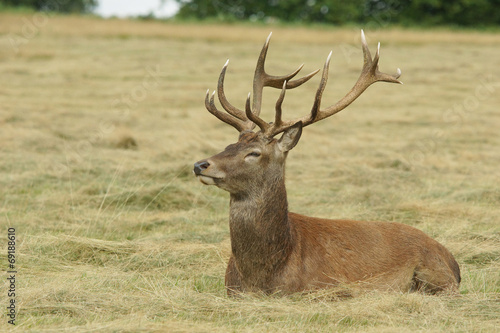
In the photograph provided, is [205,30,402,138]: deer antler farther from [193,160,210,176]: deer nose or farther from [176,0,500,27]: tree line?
[176,0,500,27]: tree line

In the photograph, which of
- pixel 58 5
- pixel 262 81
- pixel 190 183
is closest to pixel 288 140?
pixel 262 81

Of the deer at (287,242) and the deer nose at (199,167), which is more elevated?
the deer nose at (199,167)

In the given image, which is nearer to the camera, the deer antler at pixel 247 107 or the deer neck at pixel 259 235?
the deer neck at pixel 259 235

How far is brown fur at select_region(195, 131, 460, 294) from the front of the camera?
496cm

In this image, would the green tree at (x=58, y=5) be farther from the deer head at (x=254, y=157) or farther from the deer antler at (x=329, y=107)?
the deer head at (x=254, y=157)

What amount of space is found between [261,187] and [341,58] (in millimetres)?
17282

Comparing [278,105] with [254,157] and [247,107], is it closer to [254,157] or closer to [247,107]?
[247,107]

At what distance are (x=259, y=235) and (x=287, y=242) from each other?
7.5 inches

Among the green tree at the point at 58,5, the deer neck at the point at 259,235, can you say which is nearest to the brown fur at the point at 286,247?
the deer neck at the point at 259,235

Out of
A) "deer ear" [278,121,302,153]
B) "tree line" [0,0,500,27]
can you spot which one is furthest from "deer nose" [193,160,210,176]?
"tree line" [0,0,500,27]

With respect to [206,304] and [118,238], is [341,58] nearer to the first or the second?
[118,238]

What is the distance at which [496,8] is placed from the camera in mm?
35531

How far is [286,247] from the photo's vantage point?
5.01 meters

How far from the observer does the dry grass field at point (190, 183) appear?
4574mm
